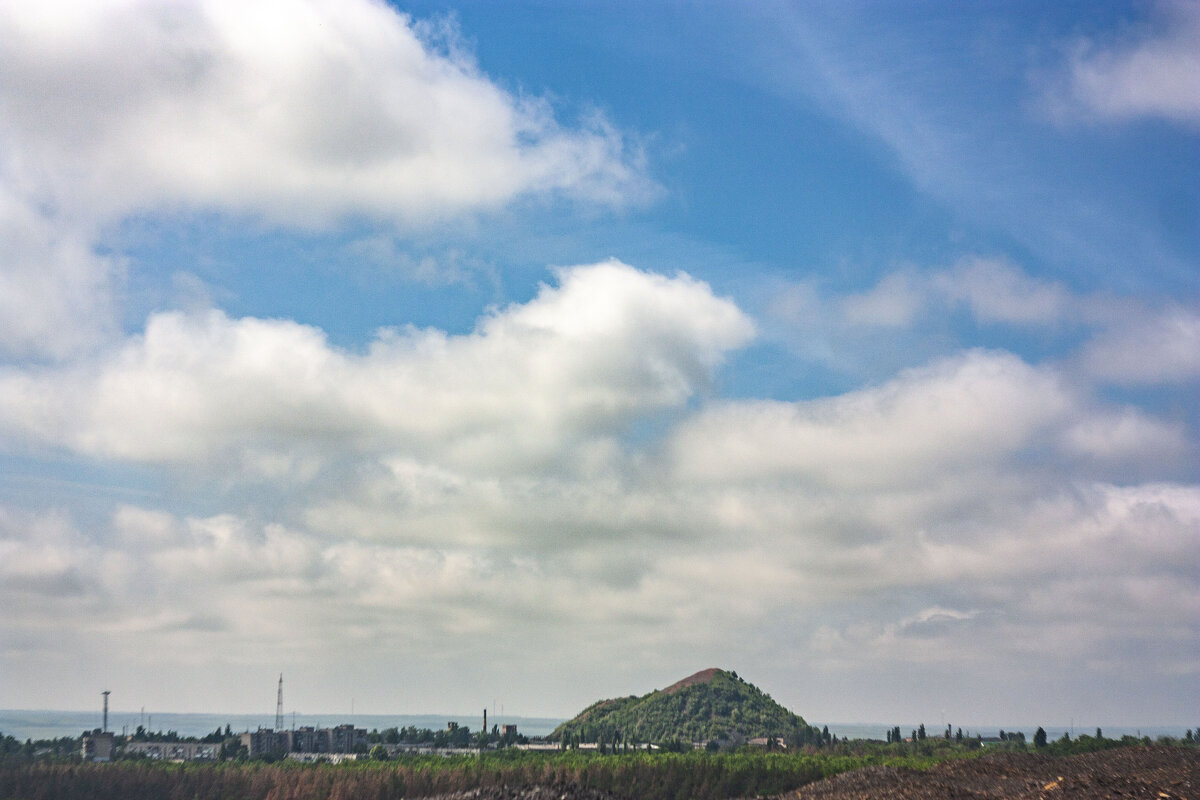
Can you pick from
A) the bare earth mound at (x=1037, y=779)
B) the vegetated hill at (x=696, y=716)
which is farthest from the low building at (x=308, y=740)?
the bare earth mound at (x=1037, y=779)

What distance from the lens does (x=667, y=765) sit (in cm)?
7944

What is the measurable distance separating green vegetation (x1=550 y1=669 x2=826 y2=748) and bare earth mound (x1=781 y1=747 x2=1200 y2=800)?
250ft

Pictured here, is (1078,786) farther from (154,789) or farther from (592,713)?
(592,713)

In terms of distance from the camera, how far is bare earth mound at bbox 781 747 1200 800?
45.2 metres

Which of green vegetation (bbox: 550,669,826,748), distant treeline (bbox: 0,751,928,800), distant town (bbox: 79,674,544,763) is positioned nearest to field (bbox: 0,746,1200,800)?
distant treeline (bbox: 0,751,928,800)

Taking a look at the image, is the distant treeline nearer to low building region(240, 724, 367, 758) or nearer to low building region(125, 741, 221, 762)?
low building region(125, 741, 221, 762)

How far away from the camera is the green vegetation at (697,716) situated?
142750 millimetres

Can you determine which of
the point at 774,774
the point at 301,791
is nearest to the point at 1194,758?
the point at 774,774

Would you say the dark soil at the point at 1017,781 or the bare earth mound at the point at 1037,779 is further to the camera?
the dark soil at the point at 1017,781

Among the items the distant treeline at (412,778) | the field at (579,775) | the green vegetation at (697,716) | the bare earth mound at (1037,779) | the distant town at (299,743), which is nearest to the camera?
the bare earth mound at (1037,779)

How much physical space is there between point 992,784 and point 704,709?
98.8 meters

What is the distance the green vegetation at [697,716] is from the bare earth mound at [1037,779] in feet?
250

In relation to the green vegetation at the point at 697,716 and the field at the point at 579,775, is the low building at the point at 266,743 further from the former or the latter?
the green vegetation at the point at 697,716

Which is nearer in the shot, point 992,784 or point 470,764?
point 992,784
